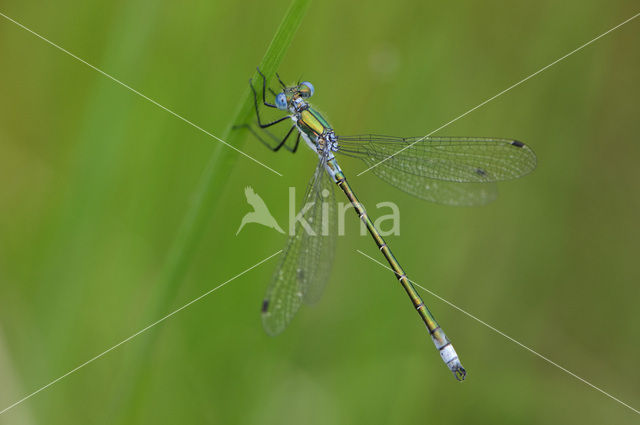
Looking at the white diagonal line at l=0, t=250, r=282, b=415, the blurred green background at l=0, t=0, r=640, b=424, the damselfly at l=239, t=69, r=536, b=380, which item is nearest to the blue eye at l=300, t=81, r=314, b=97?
the damselfly at l=239, t=69, r=536, b=380

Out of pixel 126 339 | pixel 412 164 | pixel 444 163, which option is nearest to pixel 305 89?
pixel 412 164

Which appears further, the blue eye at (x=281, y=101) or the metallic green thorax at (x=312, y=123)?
the metallic green thorax at (x=312, y=123)

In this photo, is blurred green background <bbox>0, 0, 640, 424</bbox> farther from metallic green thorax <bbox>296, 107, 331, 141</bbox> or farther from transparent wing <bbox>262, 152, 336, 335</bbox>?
transparent wing <bbox>262, 152, 336, 335</bbox>

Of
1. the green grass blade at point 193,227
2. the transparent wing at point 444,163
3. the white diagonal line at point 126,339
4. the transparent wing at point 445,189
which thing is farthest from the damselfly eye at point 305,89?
the green grass blade at point 193,227

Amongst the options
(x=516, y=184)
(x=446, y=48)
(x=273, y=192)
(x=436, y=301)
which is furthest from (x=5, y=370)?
(x=516, y=184)

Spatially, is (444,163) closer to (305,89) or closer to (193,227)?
(305,89)

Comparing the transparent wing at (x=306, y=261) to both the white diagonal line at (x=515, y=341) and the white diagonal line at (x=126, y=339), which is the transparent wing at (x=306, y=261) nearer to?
the white diagonal line at (x=126, y=339)

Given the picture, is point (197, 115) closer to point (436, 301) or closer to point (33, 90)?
point (33, 90)
